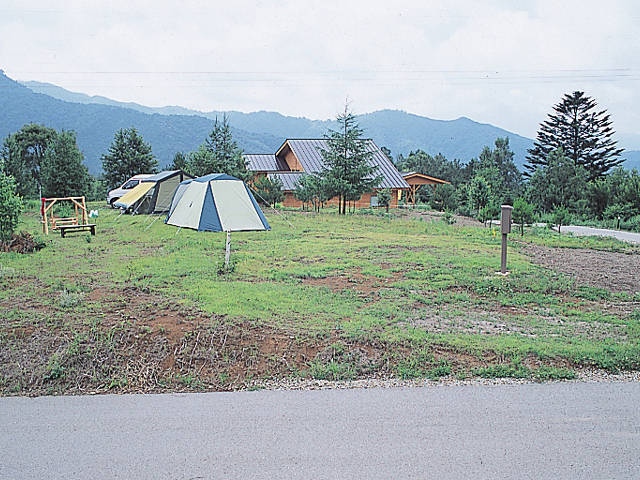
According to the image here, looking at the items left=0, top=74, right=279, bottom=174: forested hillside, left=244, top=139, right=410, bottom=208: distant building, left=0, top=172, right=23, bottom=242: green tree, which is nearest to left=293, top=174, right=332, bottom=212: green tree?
left=244, top=139, right=410, bottom=208: distant building

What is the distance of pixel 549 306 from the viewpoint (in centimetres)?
736

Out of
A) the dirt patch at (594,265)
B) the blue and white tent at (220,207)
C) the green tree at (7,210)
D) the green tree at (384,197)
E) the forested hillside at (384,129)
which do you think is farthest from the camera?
the forested hillside at (384,129)

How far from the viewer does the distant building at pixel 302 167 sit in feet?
118

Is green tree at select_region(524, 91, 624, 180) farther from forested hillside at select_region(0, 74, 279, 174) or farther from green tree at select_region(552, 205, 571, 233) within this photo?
forested hillside at select_region(0, 74, 279, 174)

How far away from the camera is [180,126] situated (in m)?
72.2

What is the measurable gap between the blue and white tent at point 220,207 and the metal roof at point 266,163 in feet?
90.2

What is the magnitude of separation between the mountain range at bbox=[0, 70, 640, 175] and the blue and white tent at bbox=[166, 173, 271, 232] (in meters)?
40.4

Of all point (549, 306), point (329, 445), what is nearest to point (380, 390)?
point (329, 445)

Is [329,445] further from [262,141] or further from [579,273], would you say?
[262,141]

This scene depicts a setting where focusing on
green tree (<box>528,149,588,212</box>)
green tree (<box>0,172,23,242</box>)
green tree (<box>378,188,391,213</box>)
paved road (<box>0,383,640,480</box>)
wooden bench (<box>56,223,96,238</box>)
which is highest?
green tree (<box>528,149,588,212</box>)

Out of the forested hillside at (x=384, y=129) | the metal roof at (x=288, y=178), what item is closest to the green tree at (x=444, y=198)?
the metal roof at (x=288, y=178)

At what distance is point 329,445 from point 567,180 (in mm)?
30745

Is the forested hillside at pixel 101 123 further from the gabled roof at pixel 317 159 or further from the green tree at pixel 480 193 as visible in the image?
the green tree at pixel 480 193

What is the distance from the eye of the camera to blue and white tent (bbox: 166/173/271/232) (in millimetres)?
12571
